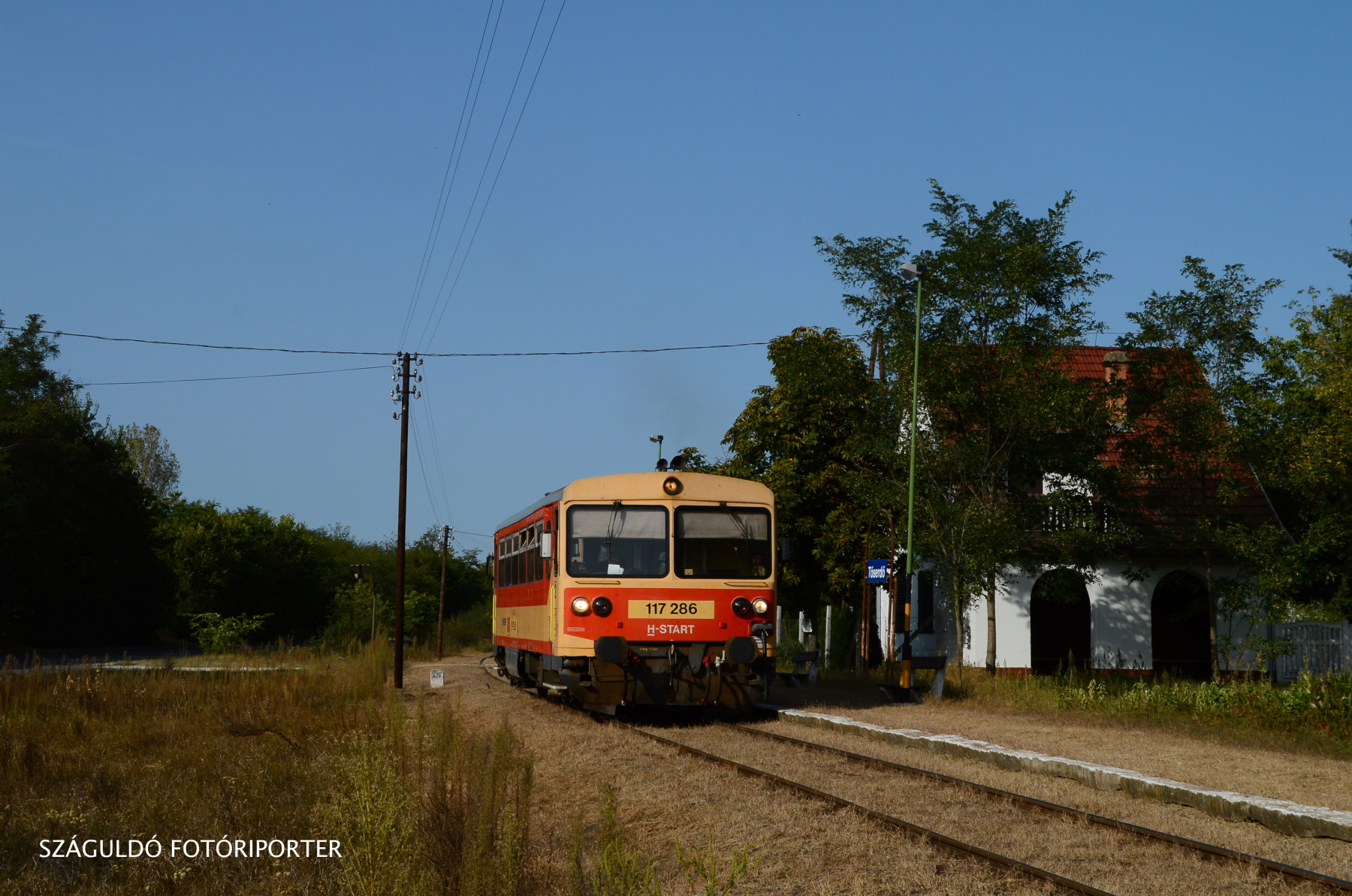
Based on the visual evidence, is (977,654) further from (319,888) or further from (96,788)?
(319,888)

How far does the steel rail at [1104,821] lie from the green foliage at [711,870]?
255 centimetres

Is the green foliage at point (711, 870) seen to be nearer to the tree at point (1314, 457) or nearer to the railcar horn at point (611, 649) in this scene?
the railcar horn at point (611, 649)

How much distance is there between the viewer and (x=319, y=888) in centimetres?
614

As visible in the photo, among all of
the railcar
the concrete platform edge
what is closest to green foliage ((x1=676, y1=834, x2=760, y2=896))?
the concrete platform edge

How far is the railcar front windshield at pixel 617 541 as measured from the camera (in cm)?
1516

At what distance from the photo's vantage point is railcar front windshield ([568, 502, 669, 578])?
15.2 meters

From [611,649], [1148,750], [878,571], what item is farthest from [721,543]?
[878,571]

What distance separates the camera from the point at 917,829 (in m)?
7.84

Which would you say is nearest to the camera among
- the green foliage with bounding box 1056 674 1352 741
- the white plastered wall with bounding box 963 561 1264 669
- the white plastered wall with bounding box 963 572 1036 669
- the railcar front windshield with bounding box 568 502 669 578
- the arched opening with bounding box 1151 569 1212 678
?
the green foliage with bounding box 1056 674 1352 741

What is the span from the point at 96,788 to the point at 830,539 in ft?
75.5

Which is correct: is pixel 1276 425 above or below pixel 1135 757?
above

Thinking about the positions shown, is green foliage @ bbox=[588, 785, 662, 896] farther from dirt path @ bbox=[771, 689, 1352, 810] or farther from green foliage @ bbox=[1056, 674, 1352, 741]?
green foliage @ bbox=[1056, 674, 1352, 741]

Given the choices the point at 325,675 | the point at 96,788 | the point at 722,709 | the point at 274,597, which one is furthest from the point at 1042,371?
the point at 274,597

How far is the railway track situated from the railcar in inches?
88.6
